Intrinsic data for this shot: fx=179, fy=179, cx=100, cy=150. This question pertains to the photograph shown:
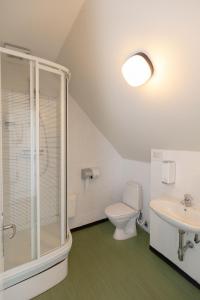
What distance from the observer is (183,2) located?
1039 millimetres

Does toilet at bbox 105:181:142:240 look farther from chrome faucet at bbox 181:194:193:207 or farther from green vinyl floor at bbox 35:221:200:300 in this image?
chrome faucet at bbox 181:194:193:207

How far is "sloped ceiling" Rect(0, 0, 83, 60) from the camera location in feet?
5.14

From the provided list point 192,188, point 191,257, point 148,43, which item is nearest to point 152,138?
point 192,188

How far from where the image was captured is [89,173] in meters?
2.71

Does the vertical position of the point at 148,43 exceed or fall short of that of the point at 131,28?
it falls short

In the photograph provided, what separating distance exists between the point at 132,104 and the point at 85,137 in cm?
109

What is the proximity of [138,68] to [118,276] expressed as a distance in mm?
1978

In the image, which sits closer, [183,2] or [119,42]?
[183,2]

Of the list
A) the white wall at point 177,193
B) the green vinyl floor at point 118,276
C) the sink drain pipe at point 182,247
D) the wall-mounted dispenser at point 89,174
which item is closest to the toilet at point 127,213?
the green vinyl floor at point 118,276

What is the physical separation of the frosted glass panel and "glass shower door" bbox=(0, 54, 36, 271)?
130 mm

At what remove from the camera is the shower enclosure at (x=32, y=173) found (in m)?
1.60

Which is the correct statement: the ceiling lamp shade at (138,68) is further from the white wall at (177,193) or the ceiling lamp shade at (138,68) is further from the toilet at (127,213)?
the toilet at (127,213)

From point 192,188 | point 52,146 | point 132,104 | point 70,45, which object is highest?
point 70,45

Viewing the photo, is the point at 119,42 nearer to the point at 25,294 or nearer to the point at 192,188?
the point at 192,188
